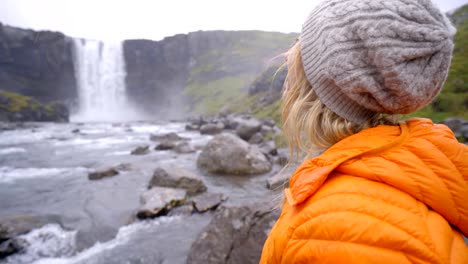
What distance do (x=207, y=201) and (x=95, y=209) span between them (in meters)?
3.47

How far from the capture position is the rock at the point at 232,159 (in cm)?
1195

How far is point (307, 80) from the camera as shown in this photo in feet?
6.37

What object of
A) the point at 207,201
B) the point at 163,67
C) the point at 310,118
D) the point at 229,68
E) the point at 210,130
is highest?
the point at 229,68

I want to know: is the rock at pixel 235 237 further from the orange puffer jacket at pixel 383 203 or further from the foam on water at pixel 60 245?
the orange puffer jacket at pixel 383 203

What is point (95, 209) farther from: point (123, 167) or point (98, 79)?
point (98, 79)

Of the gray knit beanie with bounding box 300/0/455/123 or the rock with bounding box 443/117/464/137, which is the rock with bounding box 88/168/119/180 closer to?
the gray knit beanie with bounding box 300/0/455/123

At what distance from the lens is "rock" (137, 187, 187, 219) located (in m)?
7.77

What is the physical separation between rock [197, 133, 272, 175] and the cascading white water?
68.9m

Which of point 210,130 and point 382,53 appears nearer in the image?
point 382,53

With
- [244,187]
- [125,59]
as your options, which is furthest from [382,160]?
[125,59]

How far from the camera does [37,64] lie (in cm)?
7388

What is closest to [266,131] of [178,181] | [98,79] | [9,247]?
[178,181]

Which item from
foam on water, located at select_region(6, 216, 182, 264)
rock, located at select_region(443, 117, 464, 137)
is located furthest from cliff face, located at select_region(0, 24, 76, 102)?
rock, located at select_region(443, 117, 464, 137)

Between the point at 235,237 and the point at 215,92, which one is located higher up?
the point at 235,237
